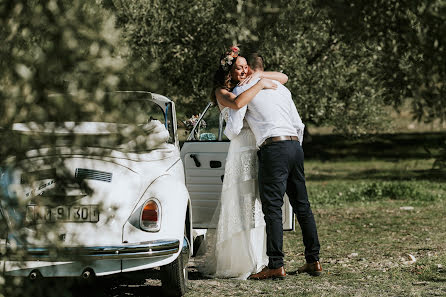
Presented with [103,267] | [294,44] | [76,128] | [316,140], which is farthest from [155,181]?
[316,140]

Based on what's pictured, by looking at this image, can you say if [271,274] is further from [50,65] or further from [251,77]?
[50,65]

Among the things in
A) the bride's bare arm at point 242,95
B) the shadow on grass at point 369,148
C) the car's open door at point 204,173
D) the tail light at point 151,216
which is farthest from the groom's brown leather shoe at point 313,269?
the shadow on grass at point 369,148

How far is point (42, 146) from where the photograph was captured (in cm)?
320

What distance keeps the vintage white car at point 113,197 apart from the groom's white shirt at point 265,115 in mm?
677

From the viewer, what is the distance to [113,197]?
19.2ft

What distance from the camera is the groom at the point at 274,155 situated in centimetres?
698

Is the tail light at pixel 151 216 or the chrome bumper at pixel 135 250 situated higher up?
the tail light at pixel 151 216

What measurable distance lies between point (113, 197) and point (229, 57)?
80.3 inches

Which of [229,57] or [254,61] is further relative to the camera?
[254,61]

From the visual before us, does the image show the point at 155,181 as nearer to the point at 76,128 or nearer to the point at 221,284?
the point at 221,284

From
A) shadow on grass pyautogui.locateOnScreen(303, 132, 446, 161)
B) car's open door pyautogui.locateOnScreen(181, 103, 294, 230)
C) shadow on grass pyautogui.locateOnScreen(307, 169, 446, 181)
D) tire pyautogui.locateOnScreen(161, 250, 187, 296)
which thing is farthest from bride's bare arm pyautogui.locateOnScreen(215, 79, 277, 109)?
shadow on grass pyautogui.locateOnScreen(303, 132, 446, 161)

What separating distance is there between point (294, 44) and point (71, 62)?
41.6 ft

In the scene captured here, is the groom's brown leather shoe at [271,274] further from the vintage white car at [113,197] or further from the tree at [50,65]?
the tree at [50,65]

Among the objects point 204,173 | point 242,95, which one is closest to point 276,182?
point 242,95
